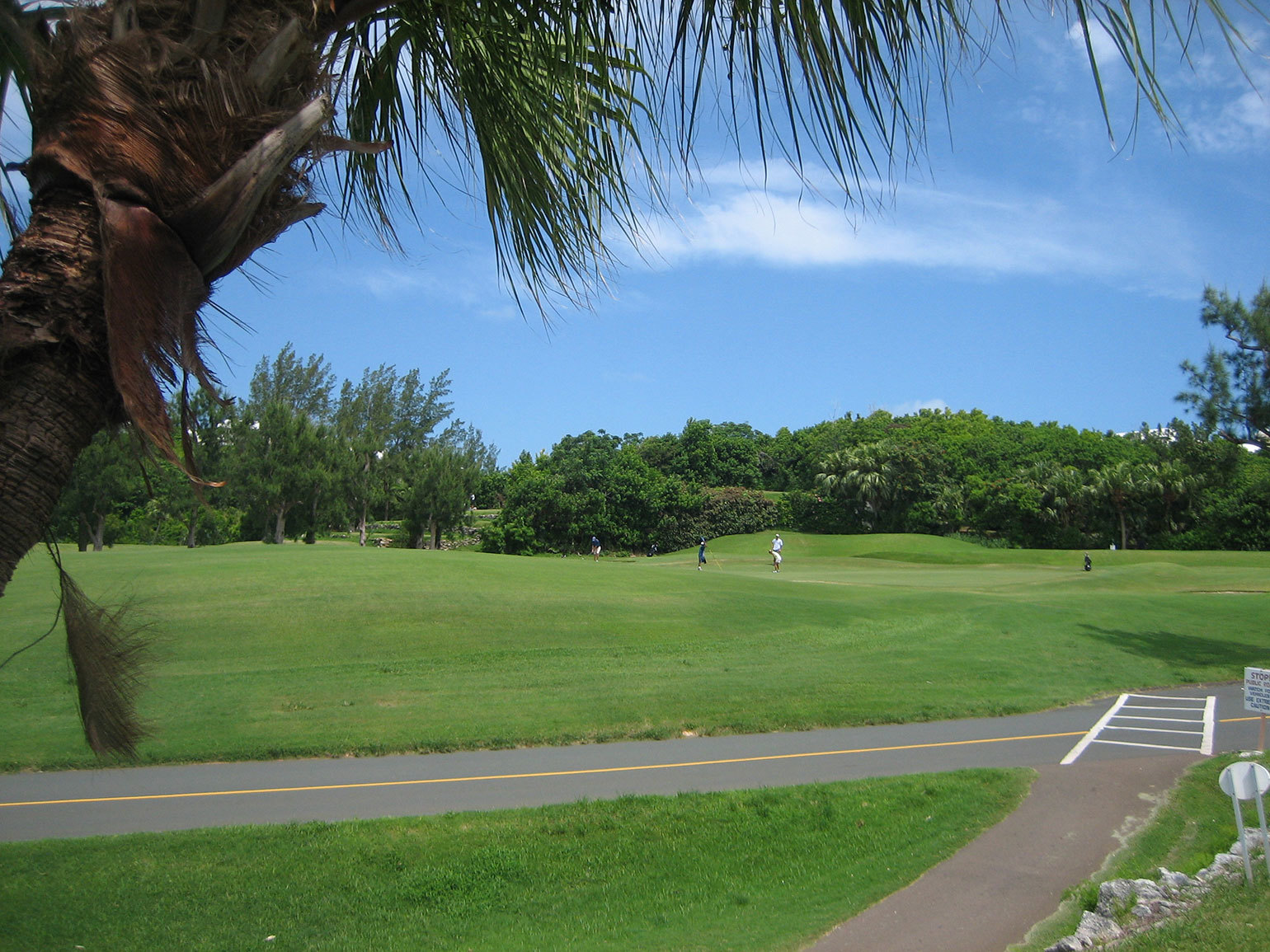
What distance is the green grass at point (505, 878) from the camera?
6.37 m

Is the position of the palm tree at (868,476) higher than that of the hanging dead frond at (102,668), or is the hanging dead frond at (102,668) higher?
the palm tree at (868,476)

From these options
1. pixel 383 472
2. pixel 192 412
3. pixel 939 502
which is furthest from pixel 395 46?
pixel 939 502

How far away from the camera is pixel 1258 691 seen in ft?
31.4

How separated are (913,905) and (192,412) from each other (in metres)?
6.82

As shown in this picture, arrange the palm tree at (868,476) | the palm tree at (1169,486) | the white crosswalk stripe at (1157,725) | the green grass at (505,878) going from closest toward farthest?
the green grass at (505,878) → the white crosswalk stripe at (1157,725) → the palm tree at (1169,486) → the palm tree at (868,476)

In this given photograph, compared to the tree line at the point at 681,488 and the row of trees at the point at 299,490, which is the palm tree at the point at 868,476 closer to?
the tree line at the point at 681,488

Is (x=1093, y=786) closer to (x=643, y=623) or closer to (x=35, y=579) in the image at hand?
(x=643, y=623)

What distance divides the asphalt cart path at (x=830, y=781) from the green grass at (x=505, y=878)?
0.51m

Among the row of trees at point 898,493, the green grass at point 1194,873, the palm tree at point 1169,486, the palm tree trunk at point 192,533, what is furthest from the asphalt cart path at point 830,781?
the palm tree at point 1169,486

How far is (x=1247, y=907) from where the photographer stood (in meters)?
5.29

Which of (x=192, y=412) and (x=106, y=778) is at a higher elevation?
(x=192, y=412)

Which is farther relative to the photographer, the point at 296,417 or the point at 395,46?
the point at 296,417

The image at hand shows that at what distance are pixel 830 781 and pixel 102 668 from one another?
9.41m

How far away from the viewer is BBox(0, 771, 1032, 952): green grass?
6367mm
